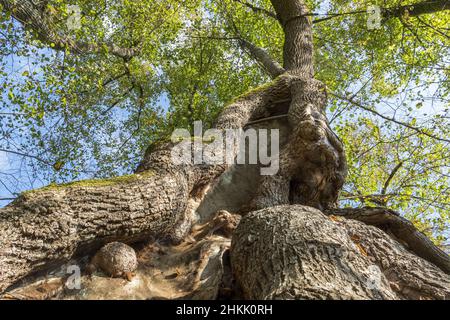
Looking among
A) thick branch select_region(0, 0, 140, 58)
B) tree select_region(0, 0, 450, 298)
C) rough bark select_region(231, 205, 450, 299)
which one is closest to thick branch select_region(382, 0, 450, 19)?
tree select_region(0, 0, 450, 298)

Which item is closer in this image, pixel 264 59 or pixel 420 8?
pixel 420 8

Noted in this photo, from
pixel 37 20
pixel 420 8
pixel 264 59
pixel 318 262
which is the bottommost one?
pixel 318 262

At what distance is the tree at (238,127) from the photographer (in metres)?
2.88

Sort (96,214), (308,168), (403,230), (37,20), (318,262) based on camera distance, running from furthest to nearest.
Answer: (37,20)
(308,168)
(403,230)
(96,214)
(318,262)

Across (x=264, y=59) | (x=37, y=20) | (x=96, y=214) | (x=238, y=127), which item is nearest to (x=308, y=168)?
(x=238, y=127)

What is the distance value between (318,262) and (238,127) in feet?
12.0

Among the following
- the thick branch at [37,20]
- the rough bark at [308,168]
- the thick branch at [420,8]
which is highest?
the thick branch at [420,8]

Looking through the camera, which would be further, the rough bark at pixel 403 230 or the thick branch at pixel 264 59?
the thick branch at pixel 264 59

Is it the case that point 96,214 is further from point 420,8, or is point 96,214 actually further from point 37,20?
point 420,8

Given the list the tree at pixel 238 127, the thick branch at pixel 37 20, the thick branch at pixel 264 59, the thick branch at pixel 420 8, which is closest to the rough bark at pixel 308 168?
the tree at pixel 238 127

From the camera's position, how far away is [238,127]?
5.87 metres

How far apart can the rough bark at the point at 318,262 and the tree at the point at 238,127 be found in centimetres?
1

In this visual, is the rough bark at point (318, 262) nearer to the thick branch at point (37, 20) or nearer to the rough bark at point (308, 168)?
the rough bark at point (308, 168)

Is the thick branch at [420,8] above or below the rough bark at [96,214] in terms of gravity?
above
